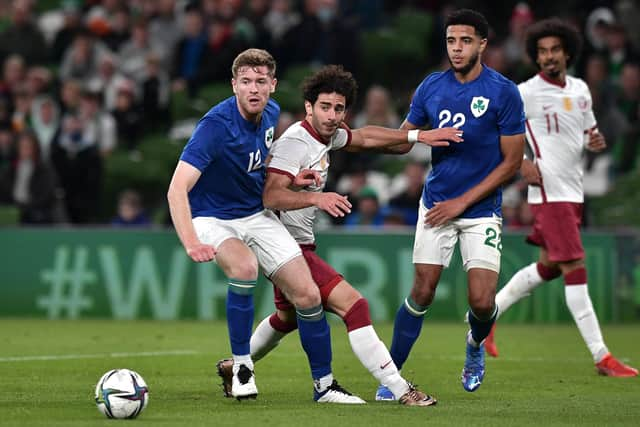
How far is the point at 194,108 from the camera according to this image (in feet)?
→ 63.1

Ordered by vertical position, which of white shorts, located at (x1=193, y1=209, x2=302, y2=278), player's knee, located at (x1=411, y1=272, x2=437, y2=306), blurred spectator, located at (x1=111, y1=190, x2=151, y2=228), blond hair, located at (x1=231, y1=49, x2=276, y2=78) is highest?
blond hair, located at (x1=231, y1=49, x2=276, y2=78)

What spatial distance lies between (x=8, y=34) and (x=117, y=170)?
144 inches

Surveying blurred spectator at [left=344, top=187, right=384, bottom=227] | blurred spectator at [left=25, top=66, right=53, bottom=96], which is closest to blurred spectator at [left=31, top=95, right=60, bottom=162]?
blurred spectator at [left=25, top=66, right=53, bottom=96]

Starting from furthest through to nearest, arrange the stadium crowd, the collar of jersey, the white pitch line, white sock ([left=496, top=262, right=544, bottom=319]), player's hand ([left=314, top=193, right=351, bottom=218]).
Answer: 1. the stadium crowd
2. white sock ([left=496, top=262, right=544, bottom=319])
3. the white pitch line
4. the collar of jersey
5. player's hand ([left=314, top=193, right=351, bottom=218])

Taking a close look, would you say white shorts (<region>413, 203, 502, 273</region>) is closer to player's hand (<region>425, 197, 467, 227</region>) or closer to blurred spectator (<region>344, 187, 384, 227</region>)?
player's hand (<region>425, 197, 467, 227</region>)

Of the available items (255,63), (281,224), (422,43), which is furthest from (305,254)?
(422,43)

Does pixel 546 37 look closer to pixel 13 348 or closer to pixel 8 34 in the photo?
pixel 13 348

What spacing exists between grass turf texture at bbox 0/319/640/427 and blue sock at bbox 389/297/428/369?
0.38 m

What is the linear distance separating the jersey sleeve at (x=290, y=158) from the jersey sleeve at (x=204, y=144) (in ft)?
1.34

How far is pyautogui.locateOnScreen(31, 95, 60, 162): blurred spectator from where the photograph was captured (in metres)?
18.7

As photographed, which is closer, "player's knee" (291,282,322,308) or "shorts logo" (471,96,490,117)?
"player's knee" (291,282,322,308)

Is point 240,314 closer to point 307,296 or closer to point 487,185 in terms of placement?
point 307,296

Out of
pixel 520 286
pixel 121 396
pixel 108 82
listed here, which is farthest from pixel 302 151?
pixel 108 82

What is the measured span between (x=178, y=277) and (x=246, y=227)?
7.87m
